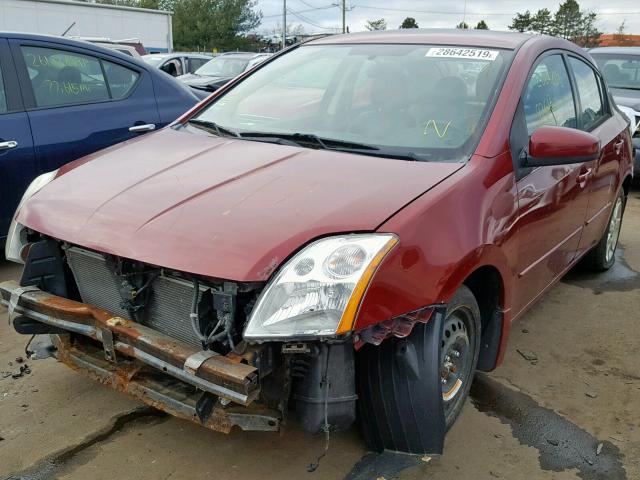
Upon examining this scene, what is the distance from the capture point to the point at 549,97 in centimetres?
334

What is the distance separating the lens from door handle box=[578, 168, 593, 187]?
346cm

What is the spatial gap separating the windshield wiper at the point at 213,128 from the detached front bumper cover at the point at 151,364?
1.18 metres

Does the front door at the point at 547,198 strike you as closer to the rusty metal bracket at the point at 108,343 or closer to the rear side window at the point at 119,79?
the rusty metal bracket at the point at 108,343

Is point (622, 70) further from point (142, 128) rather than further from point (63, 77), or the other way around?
point (63, 77)

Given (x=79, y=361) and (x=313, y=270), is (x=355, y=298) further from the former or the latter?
(x=79, y=361)

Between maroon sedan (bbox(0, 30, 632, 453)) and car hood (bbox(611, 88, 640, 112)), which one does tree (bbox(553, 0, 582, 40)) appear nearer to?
car hood (bbox(611, 88, 640, 112))

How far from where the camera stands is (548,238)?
317 centimetres

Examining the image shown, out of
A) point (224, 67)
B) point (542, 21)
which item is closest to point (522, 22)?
point (542, 21)

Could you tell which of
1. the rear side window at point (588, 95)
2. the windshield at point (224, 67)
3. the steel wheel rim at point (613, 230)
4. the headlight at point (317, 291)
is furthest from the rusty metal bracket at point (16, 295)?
the windshield at point (224, 67)

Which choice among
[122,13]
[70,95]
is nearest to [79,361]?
[70,95]

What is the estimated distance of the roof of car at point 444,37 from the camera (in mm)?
3262

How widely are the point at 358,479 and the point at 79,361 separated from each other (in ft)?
3.94

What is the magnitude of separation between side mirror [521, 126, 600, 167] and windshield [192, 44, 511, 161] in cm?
25

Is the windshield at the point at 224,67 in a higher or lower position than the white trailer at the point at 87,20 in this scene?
lower
